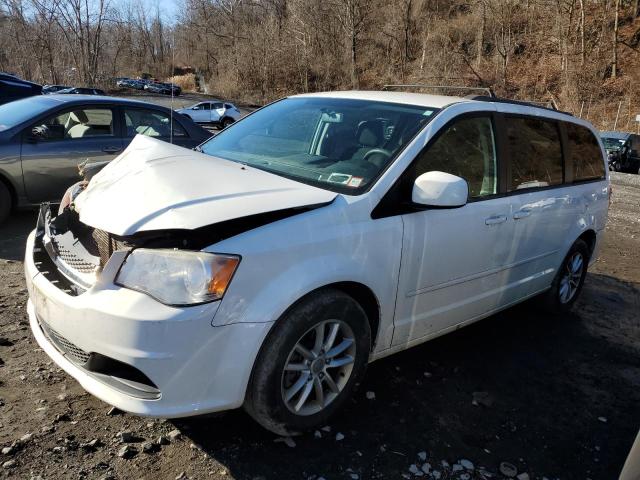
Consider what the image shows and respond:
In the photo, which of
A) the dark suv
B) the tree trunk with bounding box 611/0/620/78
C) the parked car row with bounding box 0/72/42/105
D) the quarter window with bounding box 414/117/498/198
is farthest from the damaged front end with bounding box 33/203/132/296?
the tree trunk with bounding box 611/0/620/78

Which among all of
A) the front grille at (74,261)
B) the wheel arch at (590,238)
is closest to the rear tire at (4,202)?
the front grille at (74,261)

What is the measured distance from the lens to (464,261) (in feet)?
11.2

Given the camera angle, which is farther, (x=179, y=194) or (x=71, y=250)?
(x=71, y=250)

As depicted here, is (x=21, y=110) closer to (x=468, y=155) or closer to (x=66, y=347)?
(x=66, y=347)

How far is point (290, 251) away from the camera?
8.19 ft

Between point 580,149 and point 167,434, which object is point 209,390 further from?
point 580,149

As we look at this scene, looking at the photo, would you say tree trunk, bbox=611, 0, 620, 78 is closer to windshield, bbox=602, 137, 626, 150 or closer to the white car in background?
windshield, bbox=602, 137, 626, 150

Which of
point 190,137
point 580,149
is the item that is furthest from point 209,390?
point 190,137

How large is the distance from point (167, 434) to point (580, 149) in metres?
4.02

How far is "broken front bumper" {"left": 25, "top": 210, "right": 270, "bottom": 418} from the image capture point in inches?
89.4

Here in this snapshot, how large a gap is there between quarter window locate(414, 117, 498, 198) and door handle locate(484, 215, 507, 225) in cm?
16

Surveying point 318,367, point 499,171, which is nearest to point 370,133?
point 499,171

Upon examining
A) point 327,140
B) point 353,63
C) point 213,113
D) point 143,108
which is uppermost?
point 353,63

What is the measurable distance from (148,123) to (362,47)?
45.7 m
